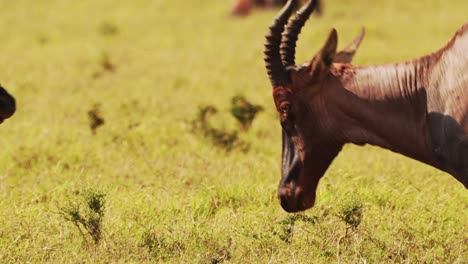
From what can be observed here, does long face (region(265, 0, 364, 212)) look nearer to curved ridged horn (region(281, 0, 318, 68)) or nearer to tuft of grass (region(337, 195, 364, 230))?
curved ridged horn (region(281, 0, 318, 68))

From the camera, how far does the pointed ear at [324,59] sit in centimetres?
509

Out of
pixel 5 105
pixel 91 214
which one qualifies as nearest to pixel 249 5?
pixel 5 105

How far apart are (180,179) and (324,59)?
290 cm

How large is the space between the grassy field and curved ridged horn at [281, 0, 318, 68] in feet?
3.71

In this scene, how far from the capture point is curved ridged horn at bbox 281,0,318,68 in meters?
5.32

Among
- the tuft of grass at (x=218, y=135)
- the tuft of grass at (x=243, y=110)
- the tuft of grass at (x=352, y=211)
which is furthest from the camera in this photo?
the tuft of grass at (x=243, y=110)

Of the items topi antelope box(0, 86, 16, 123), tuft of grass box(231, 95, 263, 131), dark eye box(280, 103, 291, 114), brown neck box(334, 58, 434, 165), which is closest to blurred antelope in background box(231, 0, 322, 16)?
tuft of grass box(231, 95, 263, 131)

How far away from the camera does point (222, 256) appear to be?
5906mm

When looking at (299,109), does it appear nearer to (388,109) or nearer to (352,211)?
(388,109)

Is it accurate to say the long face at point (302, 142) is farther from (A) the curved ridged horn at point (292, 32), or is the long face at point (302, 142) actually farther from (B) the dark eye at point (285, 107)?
(A) the curved ridged horn at point (292, 32)

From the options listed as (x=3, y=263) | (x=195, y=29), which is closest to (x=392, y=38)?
(x=195, y=29)

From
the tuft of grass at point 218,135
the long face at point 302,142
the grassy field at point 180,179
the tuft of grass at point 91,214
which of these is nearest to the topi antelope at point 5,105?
the grassy field at point 180,179

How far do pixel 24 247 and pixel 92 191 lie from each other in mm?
590

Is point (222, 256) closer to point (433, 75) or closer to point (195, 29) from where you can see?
point (433, 75)
